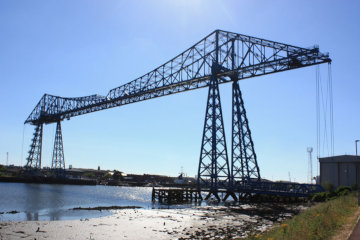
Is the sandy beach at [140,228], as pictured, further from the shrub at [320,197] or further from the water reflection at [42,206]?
the shrub at [320,197]

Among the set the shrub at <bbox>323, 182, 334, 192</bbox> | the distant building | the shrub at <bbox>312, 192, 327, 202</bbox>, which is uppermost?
the distant building

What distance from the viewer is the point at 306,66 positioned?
3494 cm

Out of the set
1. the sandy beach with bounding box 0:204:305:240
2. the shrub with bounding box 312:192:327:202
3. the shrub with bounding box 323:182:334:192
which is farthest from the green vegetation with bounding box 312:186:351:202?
the sandy beach with bounding box 0:204:305:240

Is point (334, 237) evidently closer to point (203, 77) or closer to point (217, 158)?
point (217, 158)

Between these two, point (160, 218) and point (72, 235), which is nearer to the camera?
point (72, 235)

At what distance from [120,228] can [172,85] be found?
99.0 ft

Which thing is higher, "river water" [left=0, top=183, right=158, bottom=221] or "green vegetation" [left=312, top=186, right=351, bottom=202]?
A: "green vegetation" [left=312, top=186, right=351, bottom=202]

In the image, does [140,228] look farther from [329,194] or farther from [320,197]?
[320,197]

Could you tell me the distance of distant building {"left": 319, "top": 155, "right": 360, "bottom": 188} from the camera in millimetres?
36812

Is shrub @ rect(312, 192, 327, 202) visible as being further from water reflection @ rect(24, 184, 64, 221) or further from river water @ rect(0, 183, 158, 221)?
water reflection @ rect(24, 184, 64, 221)

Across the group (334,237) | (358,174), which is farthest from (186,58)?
(334,237)

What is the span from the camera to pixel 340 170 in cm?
3834

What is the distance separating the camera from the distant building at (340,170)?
36.8 m

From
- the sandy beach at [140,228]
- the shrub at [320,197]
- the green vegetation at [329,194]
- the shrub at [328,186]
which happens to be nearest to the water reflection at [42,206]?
the sandy beach at [140,228]
